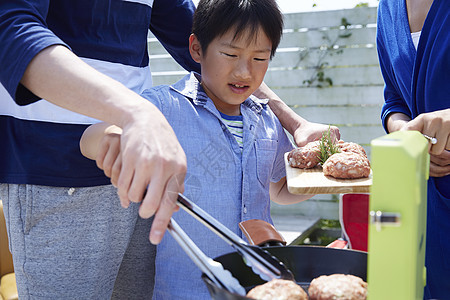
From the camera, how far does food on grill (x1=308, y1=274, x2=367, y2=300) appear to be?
72cm

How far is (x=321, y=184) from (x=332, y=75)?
3530mm

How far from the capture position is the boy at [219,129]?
4.48 ft

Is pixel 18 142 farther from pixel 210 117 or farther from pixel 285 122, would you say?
pixel 285 122

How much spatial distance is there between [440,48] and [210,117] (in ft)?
2.39

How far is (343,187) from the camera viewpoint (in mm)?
1307

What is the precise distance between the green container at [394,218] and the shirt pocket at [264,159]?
3.02ft

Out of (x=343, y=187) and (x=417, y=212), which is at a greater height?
(x=417, y=212)

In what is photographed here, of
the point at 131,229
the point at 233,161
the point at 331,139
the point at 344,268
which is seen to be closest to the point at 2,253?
the point at 131,229

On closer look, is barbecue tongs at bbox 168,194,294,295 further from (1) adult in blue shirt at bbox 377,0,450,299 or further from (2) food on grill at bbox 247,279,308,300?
(1) adult in blue shirt at bbox 377,0,450,299

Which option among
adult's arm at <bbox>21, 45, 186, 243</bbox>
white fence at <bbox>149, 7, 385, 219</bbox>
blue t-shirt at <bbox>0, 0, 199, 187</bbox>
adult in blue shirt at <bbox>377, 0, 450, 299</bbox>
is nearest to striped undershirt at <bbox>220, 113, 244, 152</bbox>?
blue t-shirt at <bbox>0, 0, 199, 187</bbox>

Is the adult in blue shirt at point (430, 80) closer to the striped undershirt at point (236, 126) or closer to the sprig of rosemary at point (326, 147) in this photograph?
the sprig of rosemary at point (326, 147)

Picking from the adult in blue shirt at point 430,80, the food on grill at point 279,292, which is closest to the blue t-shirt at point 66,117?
the food on grill at point 279,292

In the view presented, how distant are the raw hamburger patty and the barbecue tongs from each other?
27.5 inches

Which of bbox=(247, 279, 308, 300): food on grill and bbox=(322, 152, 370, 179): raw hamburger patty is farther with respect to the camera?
bbox=(322, 152, 370, 179): raw hamburger patty
